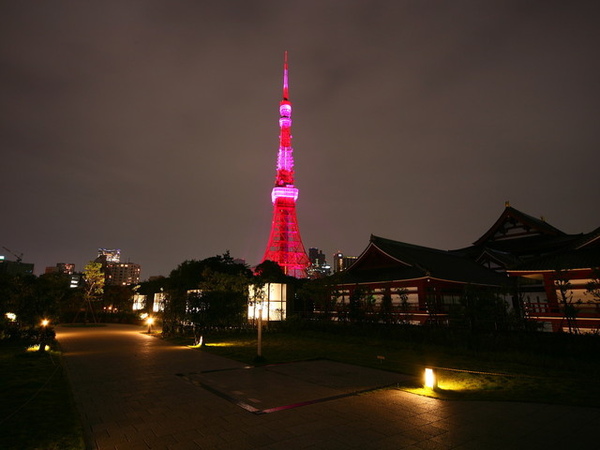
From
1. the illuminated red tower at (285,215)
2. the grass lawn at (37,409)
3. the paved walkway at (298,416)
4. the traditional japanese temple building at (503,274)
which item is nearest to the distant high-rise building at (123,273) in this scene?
the illuminated red tower at (285,215)

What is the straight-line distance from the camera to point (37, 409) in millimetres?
7477

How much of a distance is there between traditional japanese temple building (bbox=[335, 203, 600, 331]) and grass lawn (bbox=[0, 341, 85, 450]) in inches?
663

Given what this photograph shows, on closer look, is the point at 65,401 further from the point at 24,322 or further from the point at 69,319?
the point at 69,319

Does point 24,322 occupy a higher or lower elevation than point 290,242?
lower

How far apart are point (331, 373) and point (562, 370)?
8.22 metres

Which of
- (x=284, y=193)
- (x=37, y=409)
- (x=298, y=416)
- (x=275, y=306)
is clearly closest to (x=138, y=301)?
(x=275, y=306)

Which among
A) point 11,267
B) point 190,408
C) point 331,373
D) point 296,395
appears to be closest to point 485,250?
point 331,373

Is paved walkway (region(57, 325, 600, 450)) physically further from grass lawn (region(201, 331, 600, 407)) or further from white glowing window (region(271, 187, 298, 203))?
white glowing window (region(271, 187, 298, 203))

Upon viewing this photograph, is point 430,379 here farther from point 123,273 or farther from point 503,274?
point 123,273

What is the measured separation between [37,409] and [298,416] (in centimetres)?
597

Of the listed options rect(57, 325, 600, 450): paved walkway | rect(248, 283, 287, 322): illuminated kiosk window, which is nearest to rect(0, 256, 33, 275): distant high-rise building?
rect(248, 283, 287, 322): illuminated kiosk window

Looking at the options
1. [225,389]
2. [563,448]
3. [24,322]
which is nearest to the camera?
[563,448]

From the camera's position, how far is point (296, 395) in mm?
8672

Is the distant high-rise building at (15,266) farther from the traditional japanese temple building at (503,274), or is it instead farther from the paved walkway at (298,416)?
the paved walkway at (298,416)
